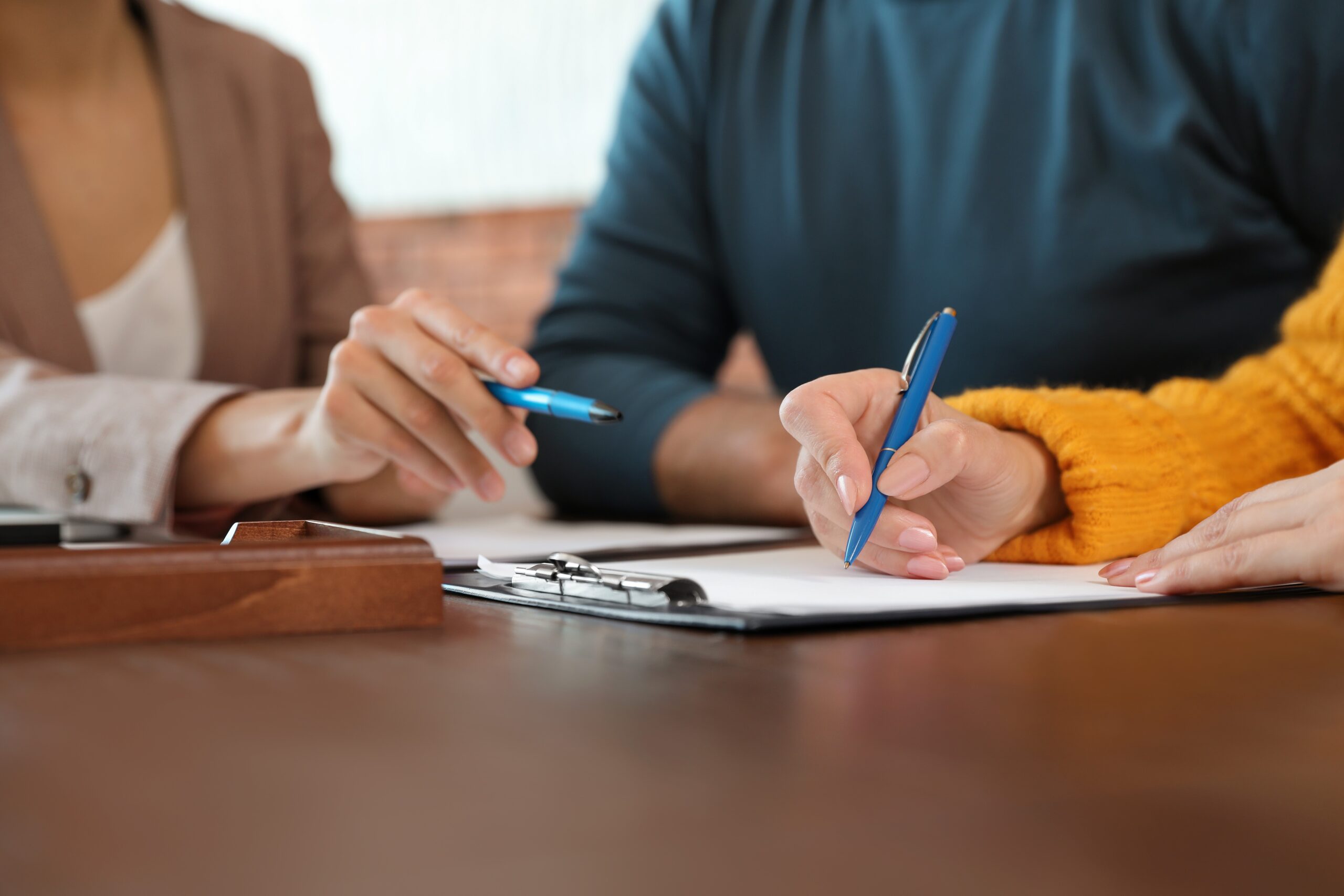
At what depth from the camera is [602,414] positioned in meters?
0.53

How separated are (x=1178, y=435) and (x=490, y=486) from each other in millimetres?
417

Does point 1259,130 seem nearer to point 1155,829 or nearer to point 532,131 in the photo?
point 1155,829

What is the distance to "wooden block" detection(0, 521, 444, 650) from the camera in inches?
13.0

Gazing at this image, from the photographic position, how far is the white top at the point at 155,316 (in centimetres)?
103

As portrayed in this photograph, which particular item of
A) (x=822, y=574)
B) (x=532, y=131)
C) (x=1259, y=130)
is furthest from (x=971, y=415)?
(x=532, y=131)

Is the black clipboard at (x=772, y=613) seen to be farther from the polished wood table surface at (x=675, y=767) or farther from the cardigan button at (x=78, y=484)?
the cardigan button at (x=78, y=484)

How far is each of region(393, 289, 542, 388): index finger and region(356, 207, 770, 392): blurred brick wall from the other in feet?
7.10

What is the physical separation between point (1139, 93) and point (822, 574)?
0.62 meters

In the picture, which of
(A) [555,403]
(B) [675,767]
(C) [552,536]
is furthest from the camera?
(C) [552,536]

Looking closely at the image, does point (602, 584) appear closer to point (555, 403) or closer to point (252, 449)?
point (555, 403)

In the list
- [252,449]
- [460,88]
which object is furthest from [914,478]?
[460,88]

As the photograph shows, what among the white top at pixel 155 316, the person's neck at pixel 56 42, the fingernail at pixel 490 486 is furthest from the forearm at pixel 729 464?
the person's neck at pixel 56 42

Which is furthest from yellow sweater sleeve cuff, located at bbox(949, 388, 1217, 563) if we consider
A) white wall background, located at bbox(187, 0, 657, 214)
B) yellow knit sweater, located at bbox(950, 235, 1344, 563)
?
white wall background, located at bbox(187, 0, 657, 214)

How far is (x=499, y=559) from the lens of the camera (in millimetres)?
560
